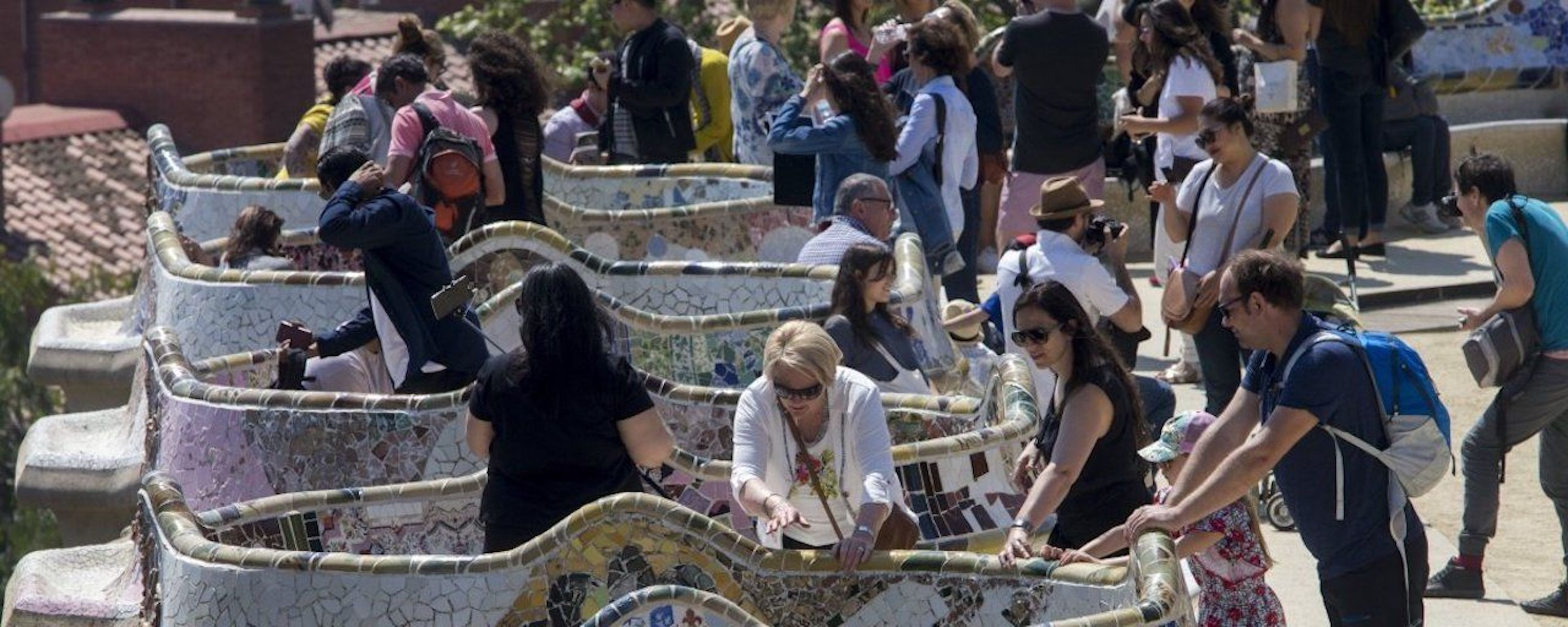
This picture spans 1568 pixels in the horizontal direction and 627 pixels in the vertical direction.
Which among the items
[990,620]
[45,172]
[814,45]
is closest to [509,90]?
[990,620]

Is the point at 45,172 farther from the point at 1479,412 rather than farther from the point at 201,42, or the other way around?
the point at 1479,412

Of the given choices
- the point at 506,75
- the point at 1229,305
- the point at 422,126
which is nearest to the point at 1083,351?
the point at 1229,305

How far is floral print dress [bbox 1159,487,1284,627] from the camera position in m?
6.57

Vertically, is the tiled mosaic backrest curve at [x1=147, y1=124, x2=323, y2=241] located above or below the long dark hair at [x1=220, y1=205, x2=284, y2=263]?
below

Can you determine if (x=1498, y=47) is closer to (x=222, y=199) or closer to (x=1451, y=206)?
(x=1451, y=206)

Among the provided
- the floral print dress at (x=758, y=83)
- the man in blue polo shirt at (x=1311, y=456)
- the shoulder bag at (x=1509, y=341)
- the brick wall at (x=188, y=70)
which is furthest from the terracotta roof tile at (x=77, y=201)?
the man in blue polo shirt at (x=1311, y=456)

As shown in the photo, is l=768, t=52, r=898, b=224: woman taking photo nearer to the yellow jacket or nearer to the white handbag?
the yellow jacket

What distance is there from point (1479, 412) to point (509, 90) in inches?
164

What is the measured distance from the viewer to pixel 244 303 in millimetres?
9625

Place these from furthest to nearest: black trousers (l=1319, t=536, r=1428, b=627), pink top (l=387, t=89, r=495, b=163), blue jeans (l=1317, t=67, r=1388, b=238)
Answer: blue jeans (l=1317, t=67, r=1388, b=238)
pink top (l=387, t=89, r=495, b=163)
black trousers (l=1319, t=536, r=1428, b=627)

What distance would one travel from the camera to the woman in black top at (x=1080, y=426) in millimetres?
6539

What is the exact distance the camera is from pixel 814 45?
64.9 feet

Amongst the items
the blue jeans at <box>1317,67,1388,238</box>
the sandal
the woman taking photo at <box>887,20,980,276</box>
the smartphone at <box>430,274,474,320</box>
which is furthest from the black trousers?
the blue jeans at <box>1317,67,1388,238</box>

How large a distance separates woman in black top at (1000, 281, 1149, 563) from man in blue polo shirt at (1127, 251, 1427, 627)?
9.6 inches
